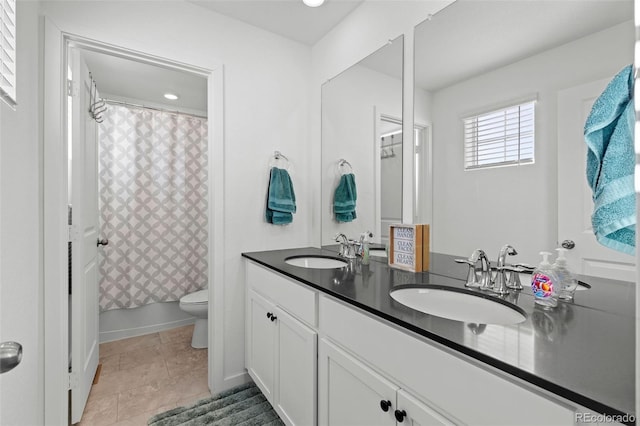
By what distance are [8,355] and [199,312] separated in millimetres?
2050

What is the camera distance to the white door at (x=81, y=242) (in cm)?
159

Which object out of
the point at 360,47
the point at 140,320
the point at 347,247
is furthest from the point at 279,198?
the point at 140,320

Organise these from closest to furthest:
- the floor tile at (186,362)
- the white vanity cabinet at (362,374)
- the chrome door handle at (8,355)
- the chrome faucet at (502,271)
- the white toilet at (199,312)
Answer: the chrome door handle at (8,355) < the white vanity cabinet at (362,374) < the chrome faucet at (502,271) < the floor tile at (186,362) < the white toilet at (199,312)

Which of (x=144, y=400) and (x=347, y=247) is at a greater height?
(x=347, y=247)

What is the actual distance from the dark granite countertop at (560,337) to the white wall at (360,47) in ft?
2.54

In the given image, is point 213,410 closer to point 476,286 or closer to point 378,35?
point 476,286

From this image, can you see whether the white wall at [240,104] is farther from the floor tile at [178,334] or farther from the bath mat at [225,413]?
the floor tile at [178,334]

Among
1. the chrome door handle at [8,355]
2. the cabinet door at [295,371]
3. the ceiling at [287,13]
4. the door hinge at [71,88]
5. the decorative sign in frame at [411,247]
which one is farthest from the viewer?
the ceiling at [287,13]

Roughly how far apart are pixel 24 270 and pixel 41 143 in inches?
26.1

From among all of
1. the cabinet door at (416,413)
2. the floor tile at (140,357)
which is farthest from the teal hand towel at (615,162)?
the floor tile at (140,357)

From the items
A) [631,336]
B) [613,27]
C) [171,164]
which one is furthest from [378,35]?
[171,164]

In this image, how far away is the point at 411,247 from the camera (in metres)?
1.43

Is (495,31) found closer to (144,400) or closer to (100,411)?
(144,400)

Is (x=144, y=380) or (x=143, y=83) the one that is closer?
(x=144, y=380)
